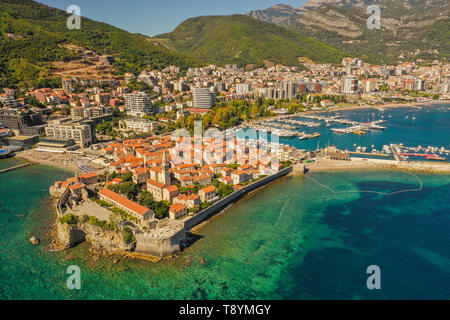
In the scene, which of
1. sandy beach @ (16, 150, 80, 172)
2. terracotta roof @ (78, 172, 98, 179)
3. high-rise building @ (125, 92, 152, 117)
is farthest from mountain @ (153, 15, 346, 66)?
terracotta roof @ (78, 172, 98, 179)

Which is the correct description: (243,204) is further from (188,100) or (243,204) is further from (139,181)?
(188,100)

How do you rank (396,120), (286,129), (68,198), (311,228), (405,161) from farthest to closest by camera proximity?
(396,120) → (286,129) → (405,161) → (68,198) → (311,228)

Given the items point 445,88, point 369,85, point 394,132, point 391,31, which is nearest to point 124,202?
point 394,132

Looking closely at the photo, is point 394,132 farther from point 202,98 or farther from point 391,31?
point 391,31

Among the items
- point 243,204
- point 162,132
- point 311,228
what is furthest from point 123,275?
point 162,132

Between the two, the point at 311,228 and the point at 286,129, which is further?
the point at 286,129

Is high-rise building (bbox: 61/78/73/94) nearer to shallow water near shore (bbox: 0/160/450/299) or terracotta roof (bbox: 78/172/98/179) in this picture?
shallow water near shore (bbox: 0/160/450/299)
